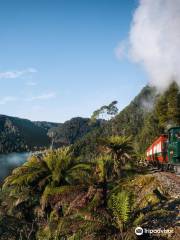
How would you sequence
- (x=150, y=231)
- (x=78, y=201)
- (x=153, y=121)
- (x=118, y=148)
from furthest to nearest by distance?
1. (x=153, y=121)
2. (x=118, y=148)
3. (x=78, y=201)
4. (x=150, y=231)

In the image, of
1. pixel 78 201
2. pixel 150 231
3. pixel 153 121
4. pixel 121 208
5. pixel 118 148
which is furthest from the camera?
pixel 153 121

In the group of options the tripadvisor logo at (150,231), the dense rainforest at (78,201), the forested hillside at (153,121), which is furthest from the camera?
the forested hillside at (153,121)

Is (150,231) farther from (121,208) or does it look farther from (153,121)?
(153,121)

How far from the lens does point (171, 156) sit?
22.0m

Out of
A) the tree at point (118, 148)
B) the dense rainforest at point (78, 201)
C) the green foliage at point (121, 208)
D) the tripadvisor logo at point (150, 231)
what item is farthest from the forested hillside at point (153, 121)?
the tripadvisor logo at point (150, 231)

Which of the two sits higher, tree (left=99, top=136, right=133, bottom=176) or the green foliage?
tree (left=99, top=136, right=133, bottom=176)

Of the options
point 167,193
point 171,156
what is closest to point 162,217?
point 167,193

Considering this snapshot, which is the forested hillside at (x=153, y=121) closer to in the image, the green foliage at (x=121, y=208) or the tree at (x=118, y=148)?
the tree at (x=118, y=148)

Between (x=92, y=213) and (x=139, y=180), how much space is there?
17.3 feet

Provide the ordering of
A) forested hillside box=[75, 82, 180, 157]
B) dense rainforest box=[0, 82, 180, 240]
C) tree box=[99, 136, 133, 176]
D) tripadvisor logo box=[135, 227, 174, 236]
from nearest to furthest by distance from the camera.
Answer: tripadvisor logo box=[135, 227, 174, 236] → dense rainforest box=[0, 82, 180, 240] → tree box=[99, 136, 133, 176] → forested hillside box=[75, 82, 180, 157]

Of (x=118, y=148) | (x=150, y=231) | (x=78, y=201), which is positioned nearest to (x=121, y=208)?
(x=150, y=231)

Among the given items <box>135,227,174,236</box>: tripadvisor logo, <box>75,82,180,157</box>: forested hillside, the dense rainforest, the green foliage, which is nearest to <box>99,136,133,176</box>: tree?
the dense rainforest

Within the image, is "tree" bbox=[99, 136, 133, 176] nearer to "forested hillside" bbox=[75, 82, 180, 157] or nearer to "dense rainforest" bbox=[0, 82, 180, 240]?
"dense rainforest" bbox=[0, 82, 180, 240]

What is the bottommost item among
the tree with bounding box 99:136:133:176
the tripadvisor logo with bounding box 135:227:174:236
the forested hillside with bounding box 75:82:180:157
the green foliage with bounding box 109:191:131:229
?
the tripadvisor logo with bounding box 135:227:174:236
